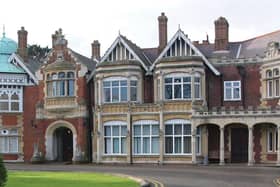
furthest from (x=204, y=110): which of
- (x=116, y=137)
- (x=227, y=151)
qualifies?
(x=116, y=137)

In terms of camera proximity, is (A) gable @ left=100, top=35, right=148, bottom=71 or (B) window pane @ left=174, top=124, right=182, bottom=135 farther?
(A) gable @ left=100, top=35, right=148, bottom=71

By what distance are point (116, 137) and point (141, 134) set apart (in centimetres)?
210

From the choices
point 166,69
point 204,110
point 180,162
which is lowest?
point 180,162

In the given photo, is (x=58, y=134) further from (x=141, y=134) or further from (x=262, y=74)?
(x=262, y=74)

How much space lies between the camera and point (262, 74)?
160ft

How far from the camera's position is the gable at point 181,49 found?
49312 mm

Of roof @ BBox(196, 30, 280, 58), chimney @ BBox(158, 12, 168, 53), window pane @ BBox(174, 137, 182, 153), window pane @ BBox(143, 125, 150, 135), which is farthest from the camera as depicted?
chimney @ BBox(158, 12, 168, 53)

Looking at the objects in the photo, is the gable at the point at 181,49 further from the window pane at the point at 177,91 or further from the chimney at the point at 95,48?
the chimney at the point at 95,48

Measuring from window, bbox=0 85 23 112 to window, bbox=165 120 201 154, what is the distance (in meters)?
14.2

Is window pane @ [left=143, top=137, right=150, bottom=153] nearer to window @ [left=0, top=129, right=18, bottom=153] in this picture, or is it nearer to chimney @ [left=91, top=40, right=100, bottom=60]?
window @ [left=0, top=129, right=18, bottom=153]

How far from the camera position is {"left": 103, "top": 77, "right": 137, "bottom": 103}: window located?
50781 mm

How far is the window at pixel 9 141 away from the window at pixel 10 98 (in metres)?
1.83

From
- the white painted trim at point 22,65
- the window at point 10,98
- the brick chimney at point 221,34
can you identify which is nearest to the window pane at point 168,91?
the brick chimney at point 221,34

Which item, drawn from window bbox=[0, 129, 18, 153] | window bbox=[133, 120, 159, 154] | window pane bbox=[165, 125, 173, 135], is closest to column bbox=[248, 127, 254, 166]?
window pane bbox=[165, 125, 173, 135]
